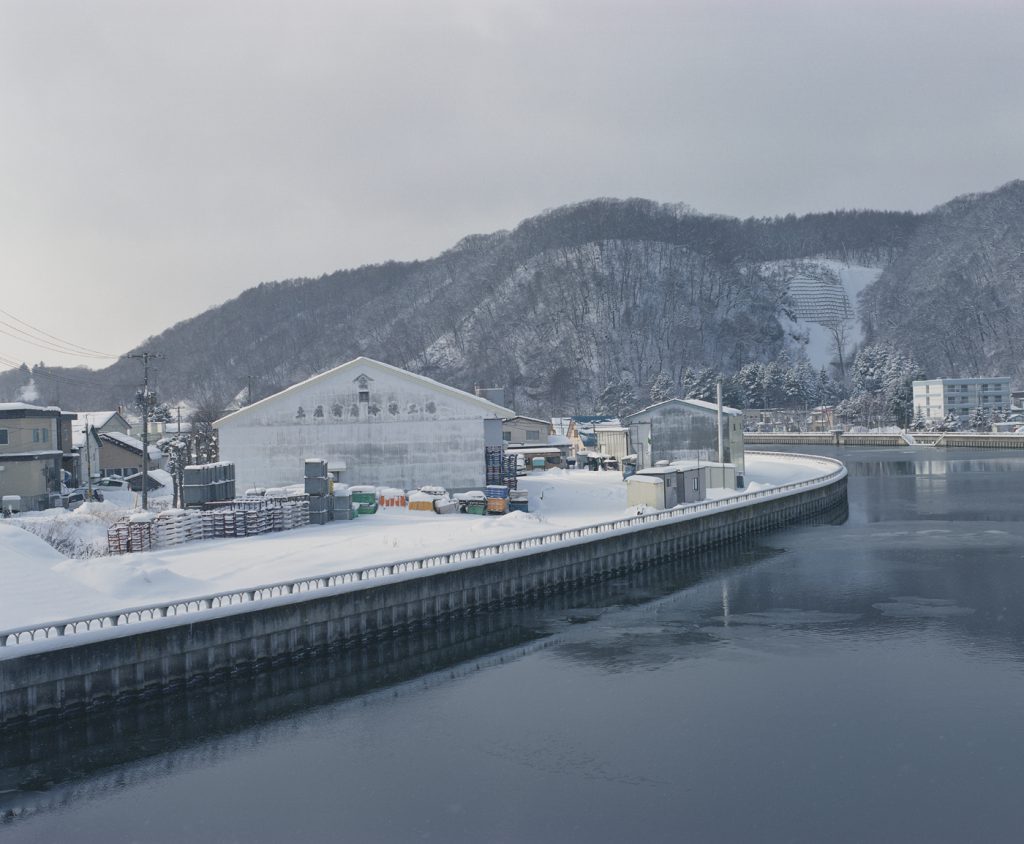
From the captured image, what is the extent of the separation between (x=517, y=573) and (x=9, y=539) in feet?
53.7

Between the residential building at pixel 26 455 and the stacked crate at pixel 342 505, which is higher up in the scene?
the residential building at pixel 26 455

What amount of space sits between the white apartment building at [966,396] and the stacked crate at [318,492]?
128 metres

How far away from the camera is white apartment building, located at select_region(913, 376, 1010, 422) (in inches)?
5699

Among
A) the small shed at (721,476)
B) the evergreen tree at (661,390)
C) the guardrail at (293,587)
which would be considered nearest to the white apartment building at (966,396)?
the evergreen tree at (661,390)

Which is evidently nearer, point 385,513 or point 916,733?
point 916,733

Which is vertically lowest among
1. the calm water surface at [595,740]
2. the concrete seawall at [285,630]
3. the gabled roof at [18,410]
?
the calm water surface at [595,740]

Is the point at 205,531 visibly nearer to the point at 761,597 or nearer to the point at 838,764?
the point at 761,597

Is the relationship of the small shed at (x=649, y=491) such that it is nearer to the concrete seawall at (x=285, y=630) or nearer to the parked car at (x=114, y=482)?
the concrete seawall at (x=285, y=630)

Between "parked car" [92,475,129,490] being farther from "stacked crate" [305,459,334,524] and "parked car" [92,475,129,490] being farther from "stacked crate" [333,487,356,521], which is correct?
"stacked crate" [333,487,356,521]

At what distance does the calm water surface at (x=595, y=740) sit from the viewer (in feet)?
53.1

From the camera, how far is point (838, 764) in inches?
711

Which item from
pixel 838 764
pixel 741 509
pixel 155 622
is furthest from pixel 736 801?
pixel 741 509

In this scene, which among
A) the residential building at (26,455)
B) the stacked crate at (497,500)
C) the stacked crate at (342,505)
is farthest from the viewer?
the residential building at (26,455)

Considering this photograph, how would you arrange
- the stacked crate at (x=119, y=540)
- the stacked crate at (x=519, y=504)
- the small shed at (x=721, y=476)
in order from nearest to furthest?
1. the stacked crate at (x=119, y=540)
2. the stacked crate at (x=519, y=504)
3. the small shed at (x=721, y=476)
